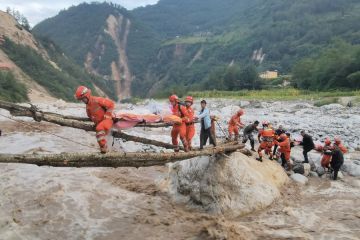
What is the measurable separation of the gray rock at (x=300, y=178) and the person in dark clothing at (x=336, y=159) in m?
0.95

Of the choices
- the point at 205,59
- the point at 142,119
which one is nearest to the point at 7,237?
the point at 142,119

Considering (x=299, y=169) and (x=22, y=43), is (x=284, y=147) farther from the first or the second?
(x=22, y=43)

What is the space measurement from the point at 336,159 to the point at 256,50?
117009 mm

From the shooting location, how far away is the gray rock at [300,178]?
13438mm

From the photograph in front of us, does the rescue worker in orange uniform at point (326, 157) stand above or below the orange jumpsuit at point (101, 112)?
below

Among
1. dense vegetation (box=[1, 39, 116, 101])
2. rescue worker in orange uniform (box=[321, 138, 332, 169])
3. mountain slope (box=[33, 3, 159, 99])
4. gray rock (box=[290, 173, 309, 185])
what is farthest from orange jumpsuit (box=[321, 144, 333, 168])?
mountain slope (box=[33, 3, 159, 99])

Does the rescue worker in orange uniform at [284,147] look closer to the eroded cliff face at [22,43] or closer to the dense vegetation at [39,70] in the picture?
the eroded cliff face at [22,43]

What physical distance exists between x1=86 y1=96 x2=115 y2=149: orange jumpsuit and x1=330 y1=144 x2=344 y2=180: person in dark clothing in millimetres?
8097

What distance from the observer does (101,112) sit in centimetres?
882

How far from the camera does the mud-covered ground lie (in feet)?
32.4

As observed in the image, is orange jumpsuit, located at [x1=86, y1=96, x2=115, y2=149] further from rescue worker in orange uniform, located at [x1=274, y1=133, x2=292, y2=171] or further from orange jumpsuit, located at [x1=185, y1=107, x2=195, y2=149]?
rescue worker in orange uniform, located at [x1=274, y1=133, x2=292, y2=171]

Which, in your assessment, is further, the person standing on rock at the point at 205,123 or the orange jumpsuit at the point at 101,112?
the person standing on rock at the point at 205,123

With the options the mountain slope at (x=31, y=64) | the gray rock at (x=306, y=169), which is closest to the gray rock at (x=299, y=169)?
the gray rock at (x=306, y=169)

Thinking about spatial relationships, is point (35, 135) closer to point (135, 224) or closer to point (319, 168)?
point (135, 224)
